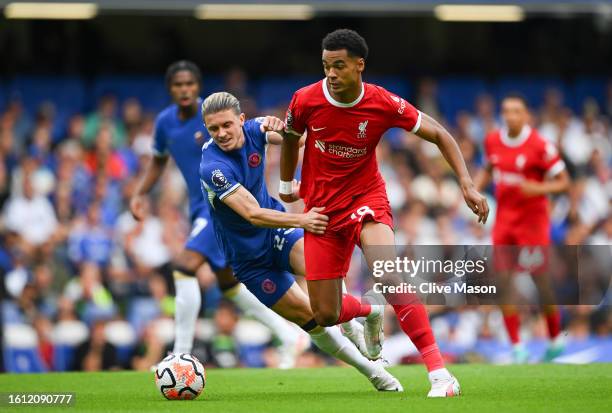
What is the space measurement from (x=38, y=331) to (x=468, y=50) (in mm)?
9726

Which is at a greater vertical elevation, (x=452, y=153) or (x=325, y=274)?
(x=452, y=153)

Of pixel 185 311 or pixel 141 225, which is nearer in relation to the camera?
pixel 185 311

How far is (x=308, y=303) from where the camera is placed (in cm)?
919

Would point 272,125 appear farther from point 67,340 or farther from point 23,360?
point 23,360

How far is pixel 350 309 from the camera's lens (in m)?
8.66

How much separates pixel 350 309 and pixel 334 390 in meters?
1.20

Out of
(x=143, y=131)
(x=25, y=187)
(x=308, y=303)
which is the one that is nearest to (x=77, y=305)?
(x=25, y=187)

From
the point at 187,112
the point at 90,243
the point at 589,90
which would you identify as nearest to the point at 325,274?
the point at 187,112

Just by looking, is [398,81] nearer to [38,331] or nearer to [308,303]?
[38,331]

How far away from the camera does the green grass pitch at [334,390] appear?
26.1 feet

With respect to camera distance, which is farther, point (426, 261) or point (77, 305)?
point (77, 305)

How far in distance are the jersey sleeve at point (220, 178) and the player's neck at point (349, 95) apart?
980 millimetres

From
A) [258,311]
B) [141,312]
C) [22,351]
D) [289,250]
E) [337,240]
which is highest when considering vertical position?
[337,240]

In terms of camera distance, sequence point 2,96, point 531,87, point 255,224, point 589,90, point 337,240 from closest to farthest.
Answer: point 255,224 → point 337,240 → point 2,96 → point 531,87 → point 589,90
